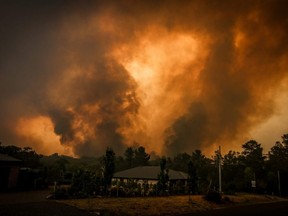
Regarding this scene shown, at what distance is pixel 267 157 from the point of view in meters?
89.1

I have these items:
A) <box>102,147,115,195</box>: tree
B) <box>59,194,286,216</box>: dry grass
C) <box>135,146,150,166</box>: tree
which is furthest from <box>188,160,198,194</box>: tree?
<box>135,146,150,166</box>: tree

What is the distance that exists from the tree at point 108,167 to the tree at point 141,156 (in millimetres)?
94344

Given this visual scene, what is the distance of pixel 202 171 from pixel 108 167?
1922 inches

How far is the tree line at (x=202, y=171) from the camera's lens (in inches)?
1480

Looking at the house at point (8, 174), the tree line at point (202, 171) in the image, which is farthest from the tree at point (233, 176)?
the house at point (8, 174)

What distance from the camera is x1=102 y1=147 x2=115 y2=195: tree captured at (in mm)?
37656

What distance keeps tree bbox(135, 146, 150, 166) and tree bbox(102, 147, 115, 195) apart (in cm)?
9434

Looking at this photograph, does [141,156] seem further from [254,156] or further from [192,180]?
[192,180]

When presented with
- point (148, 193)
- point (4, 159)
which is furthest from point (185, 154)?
point (4, 159)

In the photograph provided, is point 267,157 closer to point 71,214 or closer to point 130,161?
point 130,161

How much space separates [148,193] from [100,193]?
8.82 m

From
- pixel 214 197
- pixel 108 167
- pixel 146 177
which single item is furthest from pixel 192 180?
pixel 108 167

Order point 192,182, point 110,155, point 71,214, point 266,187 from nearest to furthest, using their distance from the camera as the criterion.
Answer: point 71,214
point 110,155
point 192,182
point 266,187

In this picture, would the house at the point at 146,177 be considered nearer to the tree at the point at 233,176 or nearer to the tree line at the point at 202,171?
the tree line at the point at 202,171
